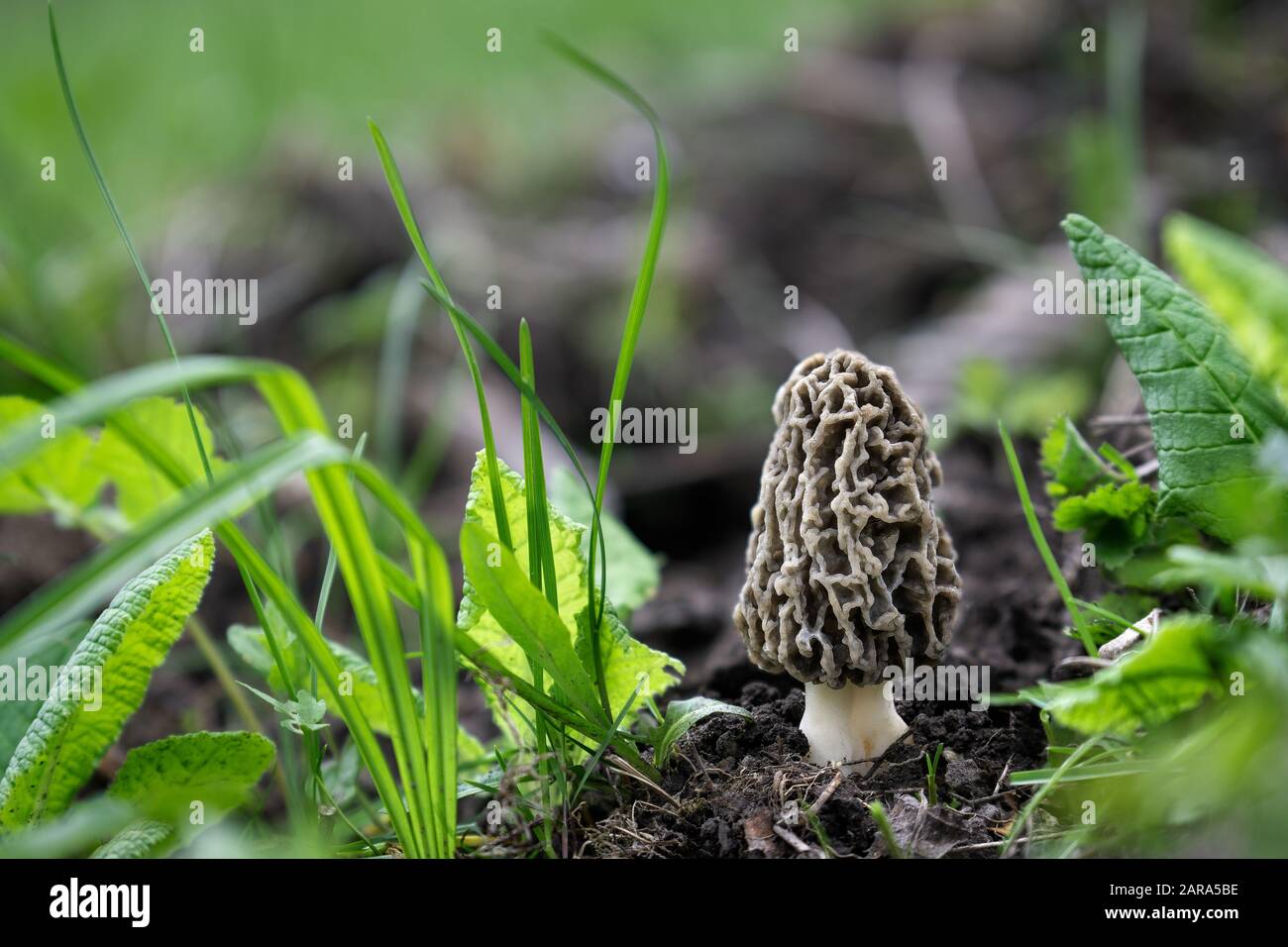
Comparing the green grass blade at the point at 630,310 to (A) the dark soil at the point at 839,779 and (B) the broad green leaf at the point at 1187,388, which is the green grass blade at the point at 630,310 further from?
(B) the broad green leaf at the point at 1187,388

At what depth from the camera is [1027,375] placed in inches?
188

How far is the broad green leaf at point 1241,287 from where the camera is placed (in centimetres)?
175

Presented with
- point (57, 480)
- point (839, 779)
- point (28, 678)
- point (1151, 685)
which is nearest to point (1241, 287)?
point (1151, 685)

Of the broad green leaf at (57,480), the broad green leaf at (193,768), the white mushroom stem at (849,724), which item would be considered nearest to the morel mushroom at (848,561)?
the white mushroom stem at (849,724)

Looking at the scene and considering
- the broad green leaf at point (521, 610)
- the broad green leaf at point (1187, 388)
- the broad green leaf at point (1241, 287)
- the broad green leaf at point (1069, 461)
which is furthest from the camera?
the broad green leaf at point (1069, 461)

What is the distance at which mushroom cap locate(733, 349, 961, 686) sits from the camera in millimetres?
2295

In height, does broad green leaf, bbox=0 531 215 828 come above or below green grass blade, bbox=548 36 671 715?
below

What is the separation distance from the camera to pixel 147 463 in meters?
2.82

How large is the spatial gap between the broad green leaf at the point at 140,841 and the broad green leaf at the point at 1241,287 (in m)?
2.07

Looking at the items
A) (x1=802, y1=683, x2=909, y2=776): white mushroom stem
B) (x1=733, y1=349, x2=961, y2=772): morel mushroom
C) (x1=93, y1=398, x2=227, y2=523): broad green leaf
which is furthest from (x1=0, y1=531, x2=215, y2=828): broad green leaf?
(x1=802, y1=683, x2=909, y2=776): white mushroom stem

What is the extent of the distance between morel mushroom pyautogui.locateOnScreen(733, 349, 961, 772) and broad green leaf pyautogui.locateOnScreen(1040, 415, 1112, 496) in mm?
406

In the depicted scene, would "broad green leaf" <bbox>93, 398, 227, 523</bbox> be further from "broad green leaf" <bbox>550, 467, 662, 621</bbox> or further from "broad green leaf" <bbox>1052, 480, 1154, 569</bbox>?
"broad green leaf" <bbox>1052, 480, 1154, 569</bbox>

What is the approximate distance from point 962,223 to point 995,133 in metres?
1.27
